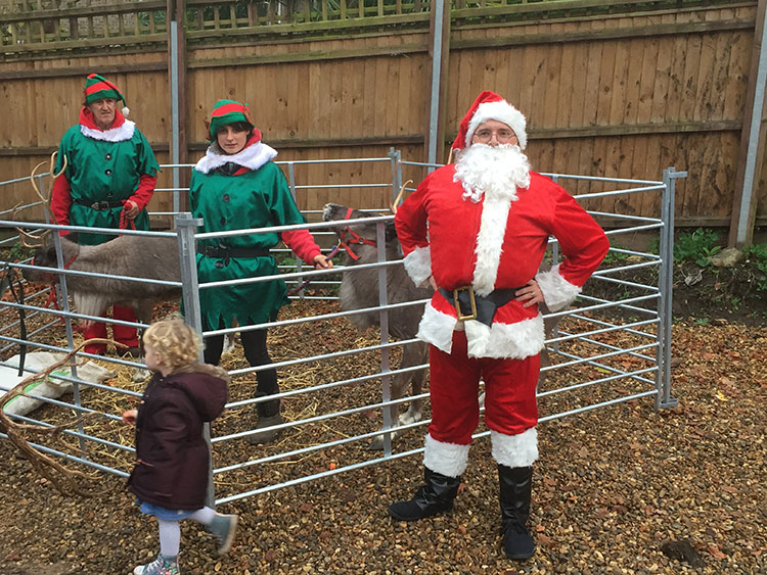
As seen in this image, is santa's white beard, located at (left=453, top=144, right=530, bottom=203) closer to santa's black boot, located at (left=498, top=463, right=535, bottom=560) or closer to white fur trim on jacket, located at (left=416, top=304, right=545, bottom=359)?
white fur trim on jacket, located at (left=416, top=304, right=545, bottom=359)

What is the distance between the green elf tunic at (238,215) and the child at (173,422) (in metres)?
0.89

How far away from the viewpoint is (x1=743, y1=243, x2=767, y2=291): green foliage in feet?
18.9

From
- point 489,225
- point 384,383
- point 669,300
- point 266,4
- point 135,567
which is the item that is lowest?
point 135,567

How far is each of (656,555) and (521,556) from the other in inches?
24.1

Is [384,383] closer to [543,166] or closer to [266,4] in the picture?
[543,166]

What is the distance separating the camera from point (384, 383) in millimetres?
3361

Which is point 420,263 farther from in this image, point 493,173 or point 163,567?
point 163,567

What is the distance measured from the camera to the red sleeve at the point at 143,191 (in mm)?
4664

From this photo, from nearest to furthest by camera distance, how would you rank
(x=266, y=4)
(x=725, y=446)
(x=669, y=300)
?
(x=725, y=446)
(x=669, y=300)
(x=266, y=4)

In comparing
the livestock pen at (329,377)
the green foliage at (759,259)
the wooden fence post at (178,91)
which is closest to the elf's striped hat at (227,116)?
the livestock pen at (329,377)

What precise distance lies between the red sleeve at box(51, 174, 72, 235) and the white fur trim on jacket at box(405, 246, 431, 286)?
116 inches

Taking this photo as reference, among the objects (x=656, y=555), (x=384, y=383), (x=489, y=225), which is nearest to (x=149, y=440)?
(x=384, y=383)

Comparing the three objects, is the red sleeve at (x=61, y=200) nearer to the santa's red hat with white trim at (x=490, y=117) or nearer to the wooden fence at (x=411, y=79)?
the wooden fence at (x=411, y=79)

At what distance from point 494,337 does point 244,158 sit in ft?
5.37
